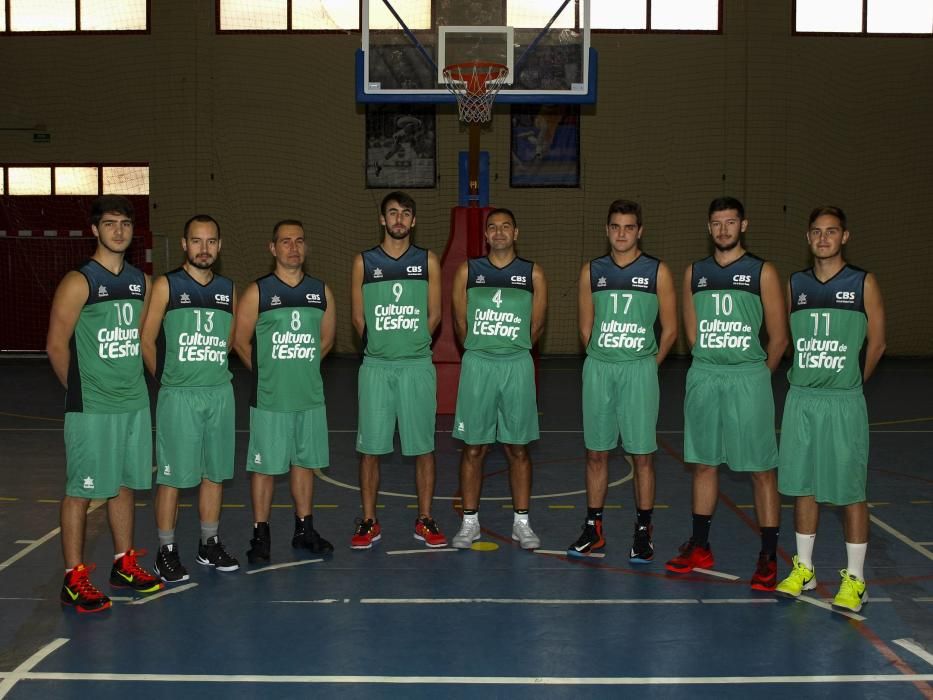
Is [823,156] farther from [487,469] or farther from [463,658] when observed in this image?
[463,658]

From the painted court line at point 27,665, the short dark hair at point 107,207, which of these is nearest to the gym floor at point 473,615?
the painted court line at point 27,665

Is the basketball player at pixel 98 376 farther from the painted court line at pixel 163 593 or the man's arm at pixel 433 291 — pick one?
the man's arm at pixel 433 291

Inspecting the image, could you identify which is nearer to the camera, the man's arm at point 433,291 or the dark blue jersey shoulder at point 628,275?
the dark blue jersey shoulder at point 628,275

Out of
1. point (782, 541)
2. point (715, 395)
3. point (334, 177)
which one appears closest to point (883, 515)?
point (782, 541)

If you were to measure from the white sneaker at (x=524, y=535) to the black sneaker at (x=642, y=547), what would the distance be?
60 centimetres

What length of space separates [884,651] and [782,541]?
6.03ft

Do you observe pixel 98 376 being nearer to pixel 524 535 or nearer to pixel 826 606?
pixel 524 535

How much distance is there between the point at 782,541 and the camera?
6.42 m

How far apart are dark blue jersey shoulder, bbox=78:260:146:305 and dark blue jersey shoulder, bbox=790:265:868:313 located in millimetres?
3417

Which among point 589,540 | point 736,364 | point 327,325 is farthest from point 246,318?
point 736,364

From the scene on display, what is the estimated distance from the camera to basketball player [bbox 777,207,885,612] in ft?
16.8

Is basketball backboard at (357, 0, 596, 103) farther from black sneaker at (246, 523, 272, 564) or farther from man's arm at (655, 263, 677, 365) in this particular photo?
black sneaker at (246, 523, 272, 564)

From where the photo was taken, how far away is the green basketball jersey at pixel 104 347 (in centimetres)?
512

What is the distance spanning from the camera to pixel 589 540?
20.2 ft
